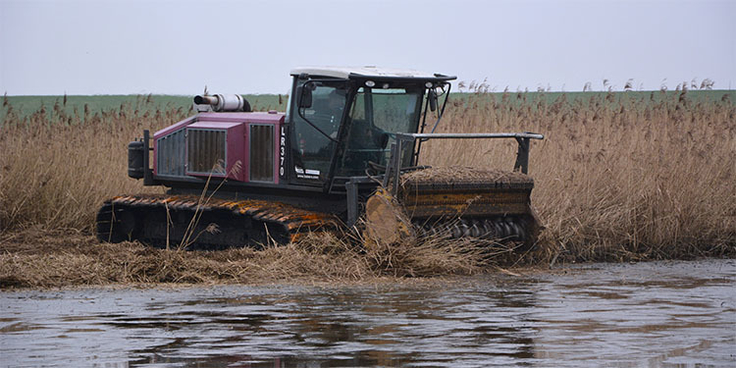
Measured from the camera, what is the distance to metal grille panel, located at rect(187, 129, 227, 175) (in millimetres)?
15477

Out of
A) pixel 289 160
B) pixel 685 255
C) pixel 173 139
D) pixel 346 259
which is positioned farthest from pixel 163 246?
pixel 685 255

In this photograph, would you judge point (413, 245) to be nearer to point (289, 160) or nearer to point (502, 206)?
point (502, 206)

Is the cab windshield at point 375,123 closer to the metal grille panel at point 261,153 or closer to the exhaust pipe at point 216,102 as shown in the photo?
the metal grille panel at point 261,153

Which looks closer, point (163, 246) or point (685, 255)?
point (685, 255)

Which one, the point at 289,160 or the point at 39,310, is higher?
the point at 289,160

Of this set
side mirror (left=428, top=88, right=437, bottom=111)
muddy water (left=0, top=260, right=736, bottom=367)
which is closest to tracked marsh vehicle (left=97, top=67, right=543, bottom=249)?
side mirror (left=428, top=88, right=437, bottom=111)

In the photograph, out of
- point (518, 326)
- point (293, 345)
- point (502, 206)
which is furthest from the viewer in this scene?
point (502, 206)

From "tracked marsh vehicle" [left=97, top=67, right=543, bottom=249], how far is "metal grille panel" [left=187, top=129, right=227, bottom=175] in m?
0.01

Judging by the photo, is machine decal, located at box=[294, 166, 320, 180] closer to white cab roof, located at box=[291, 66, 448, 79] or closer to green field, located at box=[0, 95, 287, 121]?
white cab roof, located at box=[291, 66, 448, 79]

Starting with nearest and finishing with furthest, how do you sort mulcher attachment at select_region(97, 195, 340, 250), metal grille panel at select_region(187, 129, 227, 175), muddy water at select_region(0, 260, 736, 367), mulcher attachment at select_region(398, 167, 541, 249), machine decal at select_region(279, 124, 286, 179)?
muddy water at select_region(0, 260, 736, 367) → mulcher attachment at select_region(398, 167, 541, 249) → mulcher attachment at select_region(97, 195, 340, 250) → machine decal at select_region(279, 124, 286, 179) → metal grille panel at select_region(187, 129, 227, 175)

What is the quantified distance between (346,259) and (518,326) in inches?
159

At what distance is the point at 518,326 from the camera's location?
30.3ft

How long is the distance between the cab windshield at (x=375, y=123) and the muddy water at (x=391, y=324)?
2609 mm

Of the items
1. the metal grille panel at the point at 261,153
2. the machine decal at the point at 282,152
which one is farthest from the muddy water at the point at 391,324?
the metal grille panel at the point at 261,153
